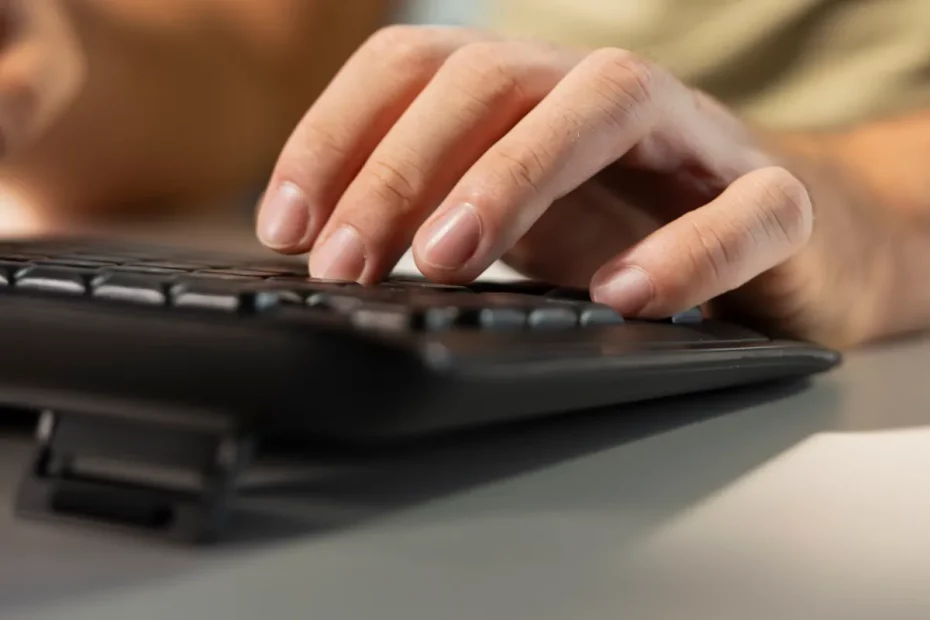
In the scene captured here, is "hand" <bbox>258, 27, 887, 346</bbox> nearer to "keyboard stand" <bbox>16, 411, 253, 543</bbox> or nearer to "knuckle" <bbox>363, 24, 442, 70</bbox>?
"knuckle" <bbox>363, 24, 442, 70</bbox>

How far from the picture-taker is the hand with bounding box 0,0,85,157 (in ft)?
1.78

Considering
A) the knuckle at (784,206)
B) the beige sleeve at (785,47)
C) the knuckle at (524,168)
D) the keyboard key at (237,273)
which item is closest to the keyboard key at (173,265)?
the keyboard key at (237,273)

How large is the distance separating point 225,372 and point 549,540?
0.28 feet

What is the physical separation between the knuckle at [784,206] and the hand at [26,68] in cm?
40

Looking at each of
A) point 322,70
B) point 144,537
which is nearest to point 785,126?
point 322,70

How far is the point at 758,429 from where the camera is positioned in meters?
0.34

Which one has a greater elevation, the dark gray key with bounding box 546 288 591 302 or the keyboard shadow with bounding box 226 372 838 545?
the dark gray key with bounding box 546 288 591 302

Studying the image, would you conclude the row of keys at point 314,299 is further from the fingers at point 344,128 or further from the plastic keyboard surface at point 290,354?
the fingers at point 344,128

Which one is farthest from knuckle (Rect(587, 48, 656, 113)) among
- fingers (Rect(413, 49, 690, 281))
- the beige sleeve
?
the beige sleeve

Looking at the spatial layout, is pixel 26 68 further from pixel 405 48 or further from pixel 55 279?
pixel 55 279

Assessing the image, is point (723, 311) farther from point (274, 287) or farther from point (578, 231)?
point (274, 287)

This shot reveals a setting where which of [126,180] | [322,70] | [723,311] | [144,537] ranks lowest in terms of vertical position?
[144,537]

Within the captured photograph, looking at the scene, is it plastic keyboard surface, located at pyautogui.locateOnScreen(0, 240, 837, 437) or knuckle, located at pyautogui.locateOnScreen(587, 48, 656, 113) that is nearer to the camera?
plastic keyboard surface, located at pyautogui.locateOnScreen(0, 240, 837, 437)

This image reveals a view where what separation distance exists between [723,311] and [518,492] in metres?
0.28
